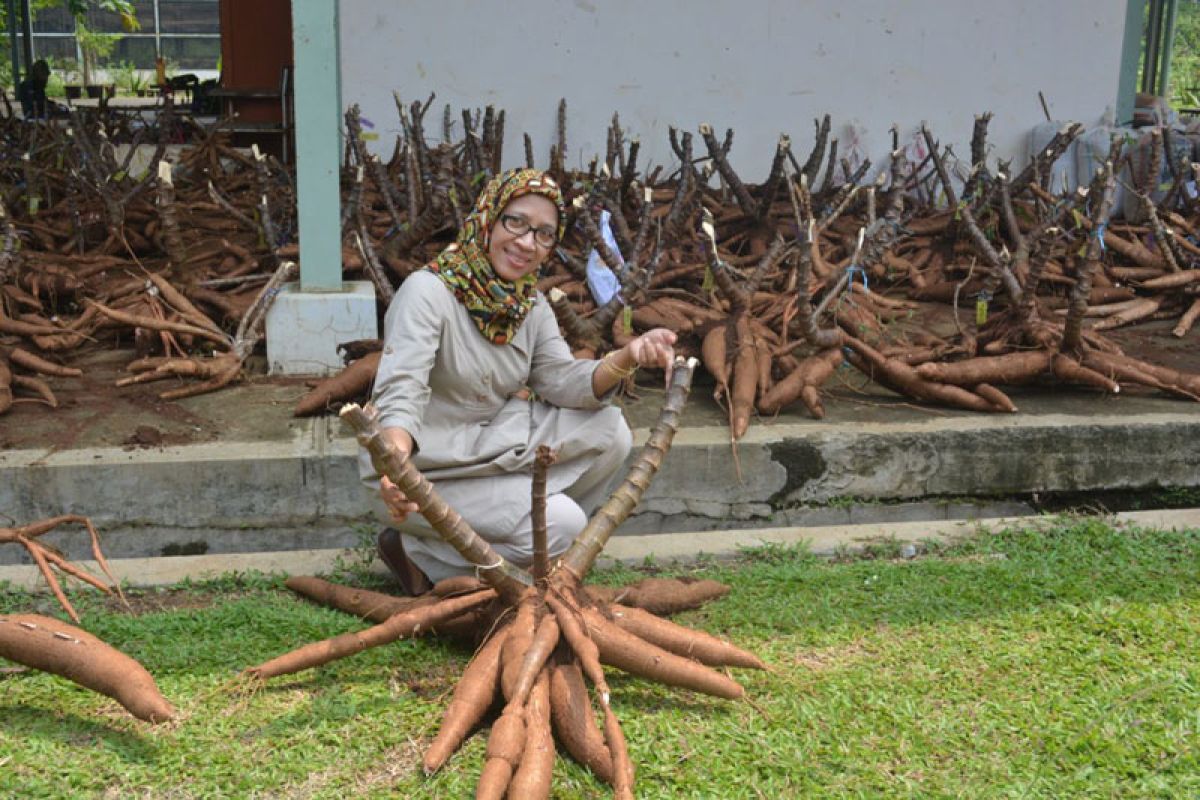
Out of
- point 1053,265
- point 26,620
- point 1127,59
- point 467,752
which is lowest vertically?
point 467,752

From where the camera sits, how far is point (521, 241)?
2.66 m

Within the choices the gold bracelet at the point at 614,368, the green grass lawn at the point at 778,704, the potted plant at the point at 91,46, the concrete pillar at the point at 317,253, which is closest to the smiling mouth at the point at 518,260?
the gold bracelet at the point at 614,368

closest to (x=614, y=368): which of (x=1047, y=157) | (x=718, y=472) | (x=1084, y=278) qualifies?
(x=718, y=472)

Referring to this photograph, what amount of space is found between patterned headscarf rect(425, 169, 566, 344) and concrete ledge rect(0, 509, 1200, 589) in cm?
83

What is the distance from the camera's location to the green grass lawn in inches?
83.1

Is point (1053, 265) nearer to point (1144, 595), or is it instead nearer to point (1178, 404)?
point (1178, 404)

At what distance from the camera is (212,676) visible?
2.46 metres

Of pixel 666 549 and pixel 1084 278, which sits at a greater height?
pixel 1084 278

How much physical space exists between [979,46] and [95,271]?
5.31 m

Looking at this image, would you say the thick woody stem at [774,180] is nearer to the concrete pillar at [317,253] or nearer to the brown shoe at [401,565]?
the concrete pillar at [317,253]

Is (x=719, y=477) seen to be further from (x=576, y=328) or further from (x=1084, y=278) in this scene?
(x=1084, y=278)

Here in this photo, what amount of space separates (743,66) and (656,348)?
4.82m

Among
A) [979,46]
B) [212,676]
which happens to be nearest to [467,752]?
[212,676]

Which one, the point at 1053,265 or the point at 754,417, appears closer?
the point at 754,417
